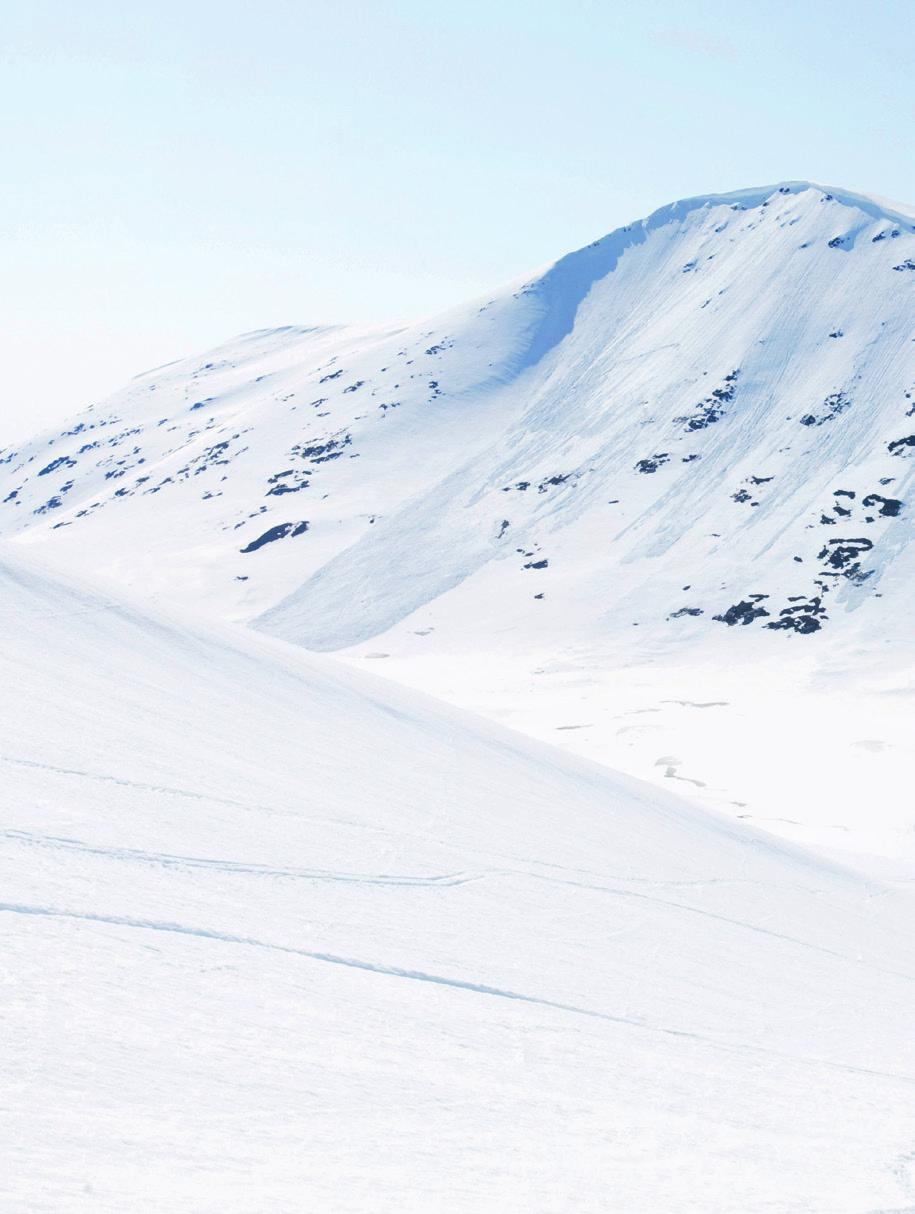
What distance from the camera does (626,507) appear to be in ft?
249

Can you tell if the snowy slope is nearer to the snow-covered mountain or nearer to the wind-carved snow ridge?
the snow-covered mountain

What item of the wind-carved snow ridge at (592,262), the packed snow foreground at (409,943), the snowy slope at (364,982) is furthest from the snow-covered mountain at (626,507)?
the snowy slope at (364,982)

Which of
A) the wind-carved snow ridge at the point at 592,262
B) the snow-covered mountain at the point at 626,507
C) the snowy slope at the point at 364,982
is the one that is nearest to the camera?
the snowy slope at the point at 364,982

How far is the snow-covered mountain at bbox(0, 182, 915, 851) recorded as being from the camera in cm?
4966

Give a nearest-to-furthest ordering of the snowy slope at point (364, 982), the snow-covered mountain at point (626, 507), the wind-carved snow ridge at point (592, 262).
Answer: the snowy slope at point (364, 982) < the snow-covered mountain at point (626, 507) < the wind-carved snow ridge at point (592, 262)

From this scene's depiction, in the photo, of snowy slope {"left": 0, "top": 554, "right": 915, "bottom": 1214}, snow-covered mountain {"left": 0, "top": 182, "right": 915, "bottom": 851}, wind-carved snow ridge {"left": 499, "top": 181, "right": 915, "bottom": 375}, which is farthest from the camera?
wind-carved snow ridge {"left": 499, "top": 181, "right": 915, "bottom": 375}

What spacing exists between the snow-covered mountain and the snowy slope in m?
19.3

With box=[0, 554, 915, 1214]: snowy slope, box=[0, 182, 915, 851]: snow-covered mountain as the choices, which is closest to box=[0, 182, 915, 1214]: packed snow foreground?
box=[0, 554, 915, 1214]: snowy slope

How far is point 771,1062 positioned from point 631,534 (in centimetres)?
6666

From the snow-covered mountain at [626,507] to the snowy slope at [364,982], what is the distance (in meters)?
19.3

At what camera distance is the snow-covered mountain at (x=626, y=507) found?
49656 mm

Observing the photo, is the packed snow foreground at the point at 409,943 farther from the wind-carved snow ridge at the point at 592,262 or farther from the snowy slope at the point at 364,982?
the wind-carved snow ridge at the point at 592,262

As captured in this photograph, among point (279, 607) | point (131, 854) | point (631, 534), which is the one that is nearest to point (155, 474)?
point (279, 607)

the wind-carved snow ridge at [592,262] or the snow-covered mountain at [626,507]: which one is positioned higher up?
the wind-carved snow ridge at [592,262]
